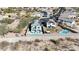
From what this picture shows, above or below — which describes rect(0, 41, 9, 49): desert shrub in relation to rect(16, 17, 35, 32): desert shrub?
below

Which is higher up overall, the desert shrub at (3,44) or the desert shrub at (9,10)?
the desert shrub at (9,10)

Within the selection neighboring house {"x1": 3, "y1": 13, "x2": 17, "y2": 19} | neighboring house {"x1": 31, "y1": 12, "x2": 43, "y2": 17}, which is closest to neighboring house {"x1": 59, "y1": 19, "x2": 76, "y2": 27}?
neighboring house {"x1": 31, "y1": 12, "x2": 43, "y2": 17}

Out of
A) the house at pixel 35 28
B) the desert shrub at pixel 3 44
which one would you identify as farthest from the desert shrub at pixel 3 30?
the house at pixel 35 28

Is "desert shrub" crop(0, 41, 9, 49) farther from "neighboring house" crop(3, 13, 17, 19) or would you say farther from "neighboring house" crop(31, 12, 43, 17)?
"neighboring house" crop(31, 12, 43, 17)

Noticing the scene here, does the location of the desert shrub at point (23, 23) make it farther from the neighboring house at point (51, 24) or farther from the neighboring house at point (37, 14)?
the neighboring house at point (51, 24)
